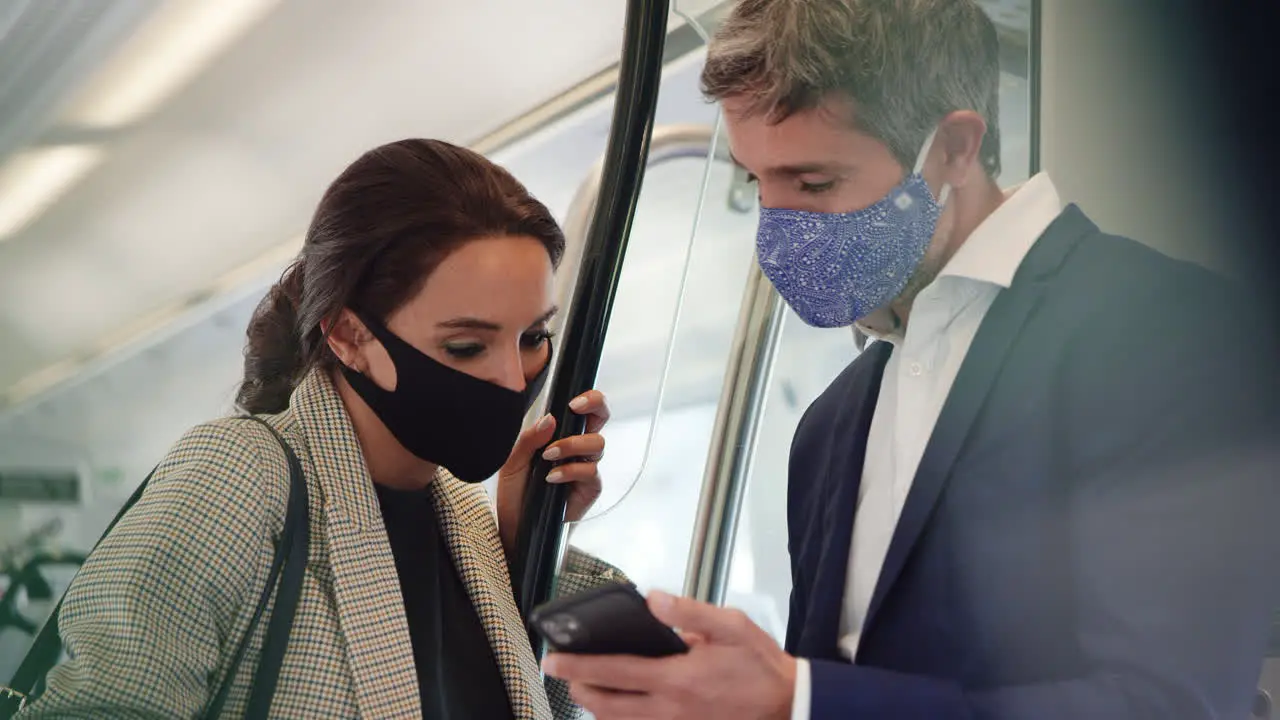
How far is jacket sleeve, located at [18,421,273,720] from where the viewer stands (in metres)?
0.67

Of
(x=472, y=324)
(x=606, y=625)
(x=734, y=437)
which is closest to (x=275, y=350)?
(x=472, y=324)

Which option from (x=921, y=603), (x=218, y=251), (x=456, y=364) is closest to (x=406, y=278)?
(x=456, y=364)

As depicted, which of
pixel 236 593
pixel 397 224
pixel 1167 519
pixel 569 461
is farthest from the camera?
pixel 569 461

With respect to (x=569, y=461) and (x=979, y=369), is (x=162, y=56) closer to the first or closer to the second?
(x=569, y=461)

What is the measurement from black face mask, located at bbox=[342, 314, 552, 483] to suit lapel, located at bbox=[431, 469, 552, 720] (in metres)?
0.07

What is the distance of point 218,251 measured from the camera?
91 centimetres

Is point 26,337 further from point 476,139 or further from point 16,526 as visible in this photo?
point 476,139

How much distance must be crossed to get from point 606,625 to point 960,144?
32 cm

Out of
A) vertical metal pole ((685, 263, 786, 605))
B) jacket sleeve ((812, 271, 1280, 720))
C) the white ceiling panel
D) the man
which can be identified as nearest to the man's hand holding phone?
the man

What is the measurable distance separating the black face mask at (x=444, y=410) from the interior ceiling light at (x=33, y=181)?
224 mm

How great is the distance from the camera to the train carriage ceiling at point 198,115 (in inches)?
29.0

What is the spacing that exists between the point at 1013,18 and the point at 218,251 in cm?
63

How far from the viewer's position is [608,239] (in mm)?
908

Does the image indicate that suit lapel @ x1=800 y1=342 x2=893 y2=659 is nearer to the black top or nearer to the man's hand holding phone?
the man's hand holding phone
